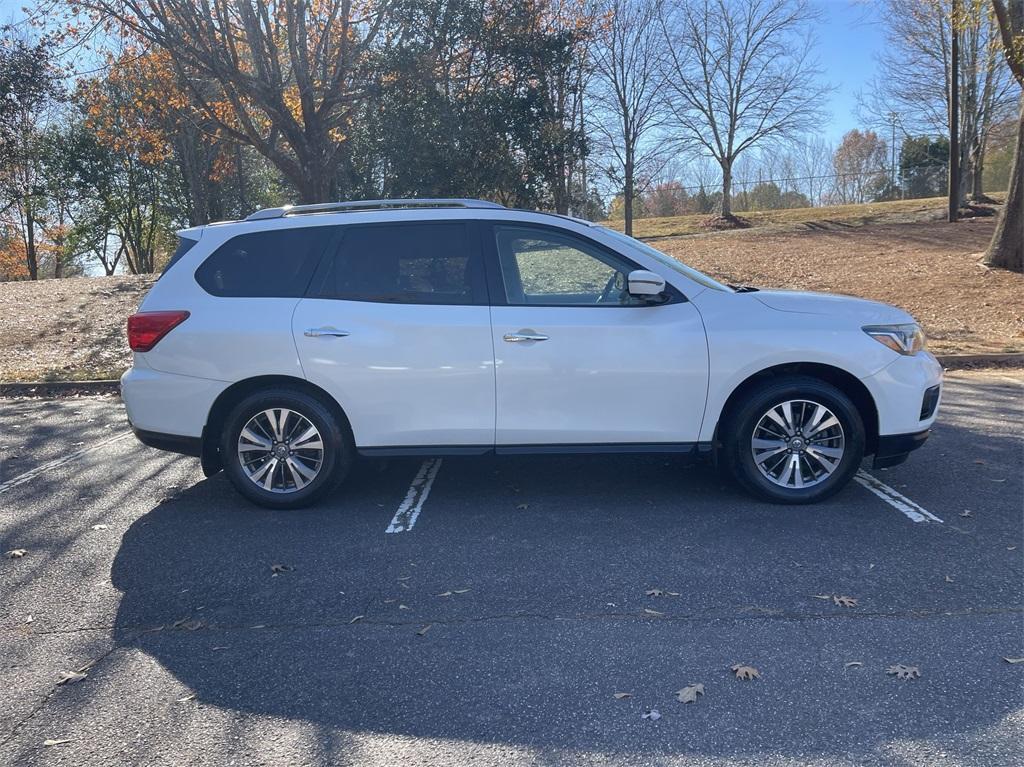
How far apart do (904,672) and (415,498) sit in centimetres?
328

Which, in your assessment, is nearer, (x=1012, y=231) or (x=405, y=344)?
(x=405, y=344)

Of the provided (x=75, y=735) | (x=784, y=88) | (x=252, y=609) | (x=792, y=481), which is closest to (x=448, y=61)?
(x=792, y=481)

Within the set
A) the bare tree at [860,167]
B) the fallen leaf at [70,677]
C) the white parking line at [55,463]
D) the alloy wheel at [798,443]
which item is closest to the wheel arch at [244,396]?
the white parking line at [55,463]

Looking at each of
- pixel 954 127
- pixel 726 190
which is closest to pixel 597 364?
pixel 954 127

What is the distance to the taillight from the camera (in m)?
5.51

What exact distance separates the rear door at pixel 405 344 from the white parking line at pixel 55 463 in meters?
2.82

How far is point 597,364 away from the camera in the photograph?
17.4 ft

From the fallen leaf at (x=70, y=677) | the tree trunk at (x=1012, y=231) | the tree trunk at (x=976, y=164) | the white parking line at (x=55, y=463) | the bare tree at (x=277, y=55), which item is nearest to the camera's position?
the fallen leaf at (x=70, y=677)

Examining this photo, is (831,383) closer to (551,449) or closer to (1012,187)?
(551,449)

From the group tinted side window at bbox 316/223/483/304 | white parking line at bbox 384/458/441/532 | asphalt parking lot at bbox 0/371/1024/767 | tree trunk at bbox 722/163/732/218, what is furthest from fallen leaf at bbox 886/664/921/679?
tree trunk at bbox 722/163/732/218

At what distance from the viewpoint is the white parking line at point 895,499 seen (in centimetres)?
528

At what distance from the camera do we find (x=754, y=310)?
5391mm

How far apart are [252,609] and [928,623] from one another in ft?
10.4

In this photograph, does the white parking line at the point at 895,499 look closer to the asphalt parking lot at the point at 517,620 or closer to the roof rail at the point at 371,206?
the asphalt parking lot at the point at 517,620
